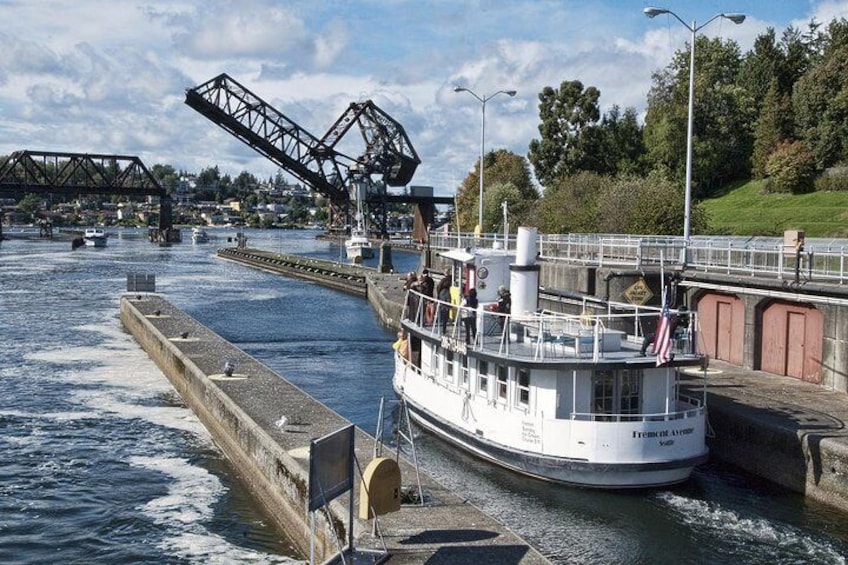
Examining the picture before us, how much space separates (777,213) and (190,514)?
56134 millimetres

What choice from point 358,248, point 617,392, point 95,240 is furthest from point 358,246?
point 617,392

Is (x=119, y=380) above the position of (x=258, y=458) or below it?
below

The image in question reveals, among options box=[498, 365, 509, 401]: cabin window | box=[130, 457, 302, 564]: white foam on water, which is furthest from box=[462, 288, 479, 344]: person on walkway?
box=[130, 457, 302, 564]: white foam on water

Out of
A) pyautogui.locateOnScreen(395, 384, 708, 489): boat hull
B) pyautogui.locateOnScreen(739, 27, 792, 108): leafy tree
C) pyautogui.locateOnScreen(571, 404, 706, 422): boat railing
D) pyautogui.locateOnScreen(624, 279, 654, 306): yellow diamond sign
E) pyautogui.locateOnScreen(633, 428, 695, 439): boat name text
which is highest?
pyautogui.locateOnScreen(739, 27, 792, 108): leafy tree

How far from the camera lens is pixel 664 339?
19.9 meters

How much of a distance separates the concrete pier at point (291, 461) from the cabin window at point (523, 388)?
3425mm

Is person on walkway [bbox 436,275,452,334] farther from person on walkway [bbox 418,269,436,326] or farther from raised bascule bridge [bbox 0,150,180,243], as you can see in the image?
raised bascule bridge [bbox 0,150,180,243]

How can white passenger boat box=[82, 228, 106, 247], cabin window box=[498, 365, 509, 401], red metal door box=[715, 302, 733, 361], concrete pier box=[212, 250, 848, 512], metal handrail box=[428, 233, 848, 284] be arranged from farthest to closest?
white passenger boat box=[82, 228, 106, 247] < red metal door box=[715, 302, 733, 361] < metal handrail box=[428, 233, 848, 284] < cabin window box=[498, 365, 509, 401] < concrete pier box=[212, 250, 848, 512]

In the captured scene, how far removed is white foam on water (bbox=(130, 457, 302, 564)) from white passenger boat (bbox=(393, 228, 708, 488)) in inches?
242

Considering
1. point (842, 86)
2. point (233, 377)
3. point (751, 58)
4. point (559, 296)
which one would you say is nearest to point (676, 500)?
point (559, 296)

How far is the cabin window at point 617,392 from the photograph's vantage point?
20.7 m

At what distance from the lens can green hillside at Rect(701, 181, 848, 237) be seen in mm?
59250

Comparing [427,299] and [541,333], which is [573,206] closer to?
[427,299]

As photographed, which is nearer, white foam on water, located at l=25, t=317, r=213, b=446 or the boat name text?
the boat name text
